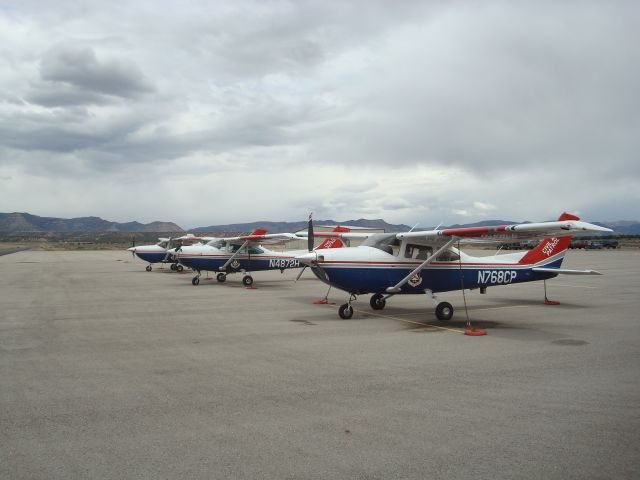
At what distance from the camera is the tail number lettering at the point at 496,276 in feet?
45.8

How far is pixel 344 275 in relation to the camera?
42.0 feet

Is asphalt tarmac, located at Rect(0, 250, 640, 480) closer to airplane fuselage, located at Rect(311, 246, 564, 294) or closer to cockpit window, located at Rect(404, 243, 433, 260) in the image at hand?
airplane fuselage, located at Rect(311, 246, 564, 294)

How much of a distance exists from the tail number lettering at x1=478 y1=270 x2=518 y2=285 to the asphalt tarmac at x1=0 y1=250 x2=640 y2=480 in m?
1.17

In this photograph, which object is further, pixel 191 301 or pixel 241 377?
pixel 191 301

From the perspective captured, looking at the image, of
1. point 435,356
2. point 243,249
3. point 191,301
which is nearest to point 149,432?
point 435,356

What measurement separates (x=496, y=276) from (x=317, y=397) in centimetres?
934

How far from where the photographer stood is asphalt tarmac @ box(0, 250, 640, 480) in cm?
435

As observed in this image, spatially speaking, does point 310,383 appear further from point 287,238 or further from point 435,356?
point 287,238

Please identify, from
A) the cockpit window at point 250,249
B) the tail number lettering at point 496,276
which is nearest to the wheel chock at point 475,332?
the tail number lettering at point 496,276

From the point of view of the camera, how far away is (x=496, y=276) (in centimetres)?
1414

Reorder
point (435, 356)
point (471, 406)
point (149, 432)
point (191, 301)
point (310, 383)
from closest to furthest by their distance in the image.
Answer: point (149, 432) → point (471, 406) → point (310, 383) → point (435, 356) → point (191, 301)

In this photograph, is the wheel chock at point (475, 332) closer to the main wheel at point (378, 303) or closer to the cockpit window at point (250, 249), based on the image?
the main wheel at point (378, 303)

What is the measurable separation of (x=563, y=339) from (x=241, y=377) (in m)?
6.66

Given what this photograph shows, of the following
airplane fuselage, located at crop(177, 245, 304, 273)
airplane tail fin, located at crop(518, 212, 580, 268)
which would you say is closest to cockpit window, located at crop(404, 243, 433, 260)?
airplane tail fin, located at crop(518, 212, 580, 268)
